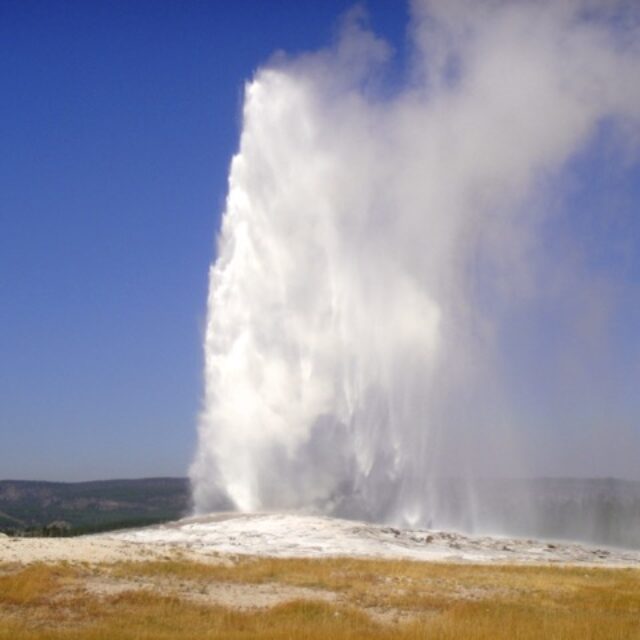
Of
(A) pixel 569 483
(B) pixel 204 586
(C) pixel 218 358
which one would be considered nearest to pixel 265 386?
(C) pixel 218 358

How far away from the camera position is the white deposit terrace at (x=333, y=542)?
27.9 m

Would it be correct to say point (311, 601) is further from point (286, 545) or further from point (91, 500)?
point (91, 500)

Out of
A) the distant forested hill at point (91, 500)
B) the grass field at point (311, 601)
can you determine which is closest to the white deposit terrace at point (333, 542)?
the grass field at point (311, 601)

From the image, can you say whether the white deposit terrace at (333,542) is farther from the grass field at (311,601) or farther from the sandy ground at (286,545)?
the grass field at (311,601)

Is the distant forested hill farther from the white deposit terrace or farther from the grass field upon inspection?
the grass field

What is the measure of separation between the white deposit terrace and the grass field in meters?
3.60

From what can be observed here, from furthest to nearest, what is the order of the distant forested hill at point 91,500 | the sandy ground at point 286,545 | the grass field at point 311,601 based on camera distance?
the distant forested hill at point 91,500, the sandy ground at point 286,545, the grass field at point 311,601

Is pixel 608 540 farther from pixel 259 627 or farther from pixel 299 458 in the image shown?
pixel 259 627

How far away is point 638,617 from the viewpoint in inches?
655

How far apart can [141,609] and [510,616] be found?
658 cm

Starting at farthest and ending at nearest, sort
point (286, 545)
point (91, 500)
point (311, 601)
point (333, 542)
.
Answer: point (91, 500)
point (333, 542)
point (286, 545)
point (311, 601)

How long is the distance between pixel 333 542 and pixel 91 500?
9365cm

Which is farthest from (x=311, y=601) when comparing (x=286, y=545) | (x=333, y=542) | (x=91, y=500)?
(x=91, y=500)

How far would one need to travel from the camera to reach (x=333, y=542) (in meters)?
29.8
